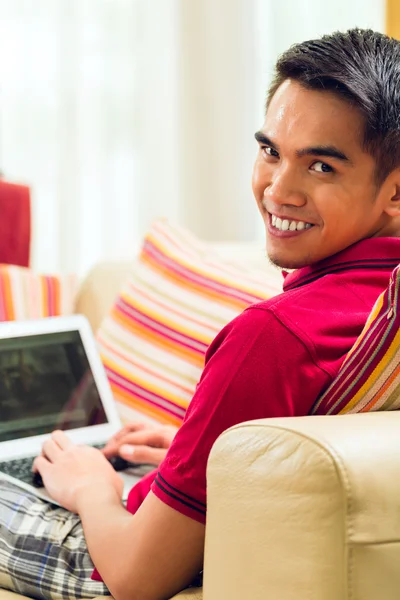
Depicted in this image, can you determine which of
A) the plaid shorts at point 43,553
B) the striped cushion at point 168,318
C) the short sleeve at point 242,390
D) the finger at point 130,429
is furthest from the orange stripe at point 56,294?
the short sleeve at point 242,390

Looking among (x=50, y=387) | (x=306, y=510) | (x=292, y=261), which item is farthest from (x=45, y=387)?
(x=306, y=510)

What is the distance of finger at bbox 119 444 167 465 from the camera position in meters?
1.43

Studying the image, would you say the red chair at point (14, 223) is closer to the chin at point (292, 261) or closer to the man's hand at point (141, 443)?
the man's hand at point (141, 443)

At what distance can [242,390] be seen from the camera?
0.95 meters

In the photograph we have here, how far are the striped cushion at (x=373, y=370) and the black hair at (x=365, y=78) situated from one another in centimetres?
19

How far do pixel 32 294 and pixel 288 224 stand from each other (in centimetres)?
90

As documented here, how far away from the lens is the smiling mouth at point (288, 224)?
1.09 meters

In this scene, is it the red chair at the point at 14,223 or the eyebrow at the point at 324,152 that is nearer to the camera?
the eyebrow at the point at 324,152

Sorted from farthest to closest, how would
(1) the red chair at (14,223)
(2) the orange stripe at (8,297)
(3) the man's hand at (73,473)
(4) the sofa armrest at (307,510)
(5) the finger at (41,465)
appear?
1. (1) the red chair at (14,223)
2. (2) the orange stripe at (8,297)
3. (5) the finger at (41,465)
4. (3) the man's hand at (73,473)
5. (4) the sofa armrest at (307,510)

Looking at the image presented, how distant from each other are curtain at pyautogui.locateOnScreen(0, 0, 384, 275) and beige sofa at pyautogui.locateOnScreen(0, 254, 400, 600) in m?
2.15

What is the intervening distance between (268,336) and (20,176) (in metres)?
2.33

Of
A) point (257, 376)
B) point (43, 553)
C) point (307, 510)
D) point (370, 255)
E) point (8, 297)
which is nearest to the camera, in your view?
point (307, 510)

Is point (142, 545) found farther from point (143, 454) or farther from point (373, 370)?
point (143, 454)

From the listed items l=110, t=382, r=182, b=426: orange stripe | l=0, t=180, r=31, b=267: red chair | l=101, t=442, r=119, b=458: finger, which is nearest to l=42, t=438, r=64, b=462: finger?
l=101, t=442, r=119, b=458: finger
